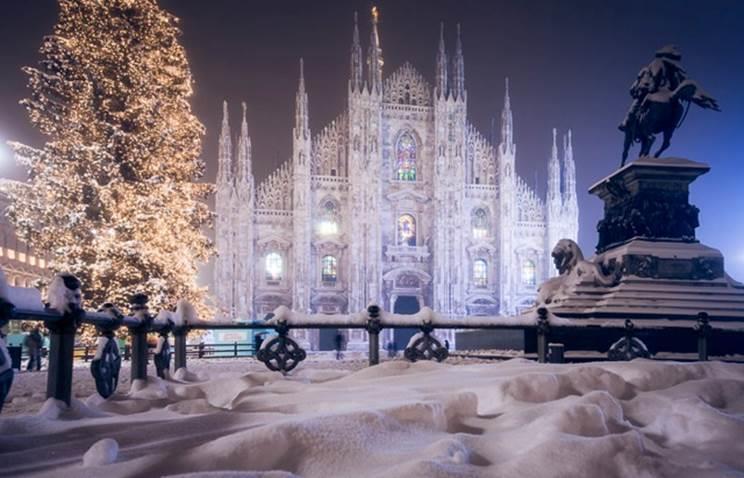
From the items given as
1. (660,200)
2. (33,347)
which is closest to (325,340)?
(33,347)

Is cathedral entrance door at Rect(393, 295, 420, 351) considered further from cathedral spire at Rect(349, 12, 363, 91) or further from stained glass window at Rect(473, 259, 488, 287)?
cathedral spire at Rect(349, 12, 363, 91)

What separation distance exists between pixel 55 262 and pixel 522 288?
117 feet

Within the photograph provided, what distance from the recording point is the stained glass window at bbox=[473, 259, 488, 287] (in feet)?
141

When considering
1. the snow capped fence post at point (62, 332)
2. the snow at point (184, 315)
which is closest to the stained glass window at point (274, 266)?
the snow at point (184, 315)

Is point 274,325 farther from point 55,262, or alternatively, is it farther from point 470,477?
point 55,262

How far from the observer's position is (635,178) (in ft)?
27.1

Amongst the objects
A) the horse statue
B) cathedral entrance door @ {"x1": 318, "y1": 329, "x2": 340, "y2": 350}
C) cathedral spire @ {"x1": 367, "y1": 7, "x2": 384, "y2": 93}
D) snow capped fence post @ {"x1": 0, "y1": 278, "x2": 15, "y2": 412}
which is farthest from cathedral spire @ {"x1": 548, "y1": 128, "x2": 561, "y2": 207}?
snow capped fence post @ {"x1": 0, "y1": 278, "x2": 15, "y2": 412}

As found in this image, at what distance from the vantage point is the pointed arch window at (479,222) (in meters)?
43.6

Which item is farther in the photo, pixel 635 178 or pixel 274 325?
pixel 635 178

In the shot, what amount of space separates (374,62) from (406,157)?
329 inches

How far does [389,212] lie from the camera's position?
4284 cm

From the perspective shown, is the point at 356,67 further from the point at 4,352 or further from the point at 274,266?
the point at 4,352

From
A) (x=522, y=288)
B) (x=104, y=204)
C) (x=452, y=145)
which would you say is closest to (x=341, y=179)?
(x=452, y=145)

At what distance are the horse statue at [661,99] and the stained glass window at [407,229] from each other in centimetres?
3448
